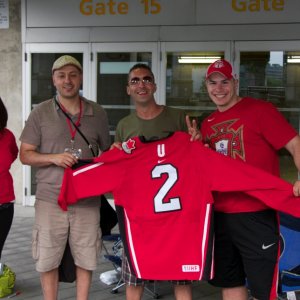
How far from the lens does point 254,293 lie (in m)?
3.21

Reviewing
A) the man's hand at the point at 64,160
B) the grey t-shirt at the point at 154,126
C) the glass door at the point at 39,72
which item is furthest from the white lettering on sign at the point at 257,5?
the man's hand at the point at 64,160

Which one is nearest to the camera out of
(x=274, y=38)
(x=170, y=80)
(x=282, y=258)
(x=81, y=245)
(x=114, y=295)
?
(x=81, y=245)

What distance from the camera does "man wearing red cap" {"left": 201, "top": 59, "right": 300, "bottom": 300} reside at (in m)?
3.06

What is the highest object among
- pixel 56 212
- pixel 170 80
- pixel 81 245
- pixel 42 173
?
pixel 170 80

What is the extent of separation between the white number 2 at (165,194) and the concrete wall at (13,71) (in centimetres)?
505

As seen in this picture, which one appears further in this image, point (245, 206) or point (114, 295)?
point (114, 295)

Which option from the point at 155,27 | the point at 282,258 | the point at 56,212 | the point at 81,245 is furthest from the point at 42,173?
the point at 155,27

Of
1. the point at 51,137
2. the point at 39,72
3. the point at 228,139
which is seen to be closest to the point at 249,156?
the point at 228,139

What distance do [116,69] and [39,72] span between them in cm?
125

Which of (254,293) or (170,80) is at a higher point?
(170,80)

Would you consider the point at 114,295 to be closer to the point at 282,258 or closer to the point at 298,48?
the point at 282,258

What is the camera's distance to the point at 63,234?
3523 mm

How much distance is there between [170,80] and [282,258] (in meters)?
4.11

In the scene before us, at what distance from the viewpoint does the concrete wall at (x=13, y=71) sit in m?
7.73
